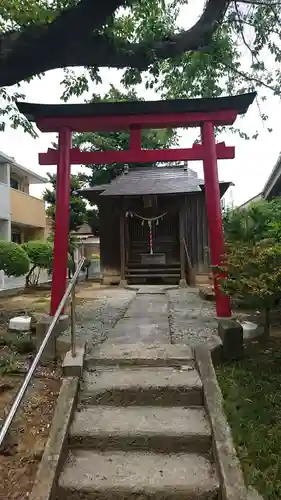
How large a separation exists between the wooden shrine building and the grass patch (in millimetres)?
8292

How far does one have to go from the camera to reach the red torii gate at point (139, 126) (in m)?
5.05

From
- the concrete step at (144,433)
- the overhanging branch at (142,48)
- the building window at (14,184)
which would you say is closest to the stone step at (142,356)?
the concrete step at (144,433)

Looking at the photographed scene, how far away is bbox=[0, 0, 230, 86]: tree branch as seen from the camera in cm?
429

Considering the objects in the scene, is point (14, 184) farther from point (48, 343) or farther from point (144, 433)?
point (144, 433)

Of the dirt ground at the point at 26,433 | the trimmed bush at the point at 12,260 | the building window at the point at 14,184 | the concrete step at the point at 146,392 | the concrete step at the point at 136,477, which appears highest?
the building window at the point at 14,184

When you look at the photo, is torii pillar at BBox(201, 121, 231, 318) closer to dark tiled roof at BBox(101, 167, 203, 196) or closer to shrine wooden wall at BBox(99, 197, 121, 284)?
dark tiled roof at BBox(101, 167, 203, 196)

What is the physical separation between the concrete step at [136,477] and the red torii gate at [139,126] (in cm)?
253

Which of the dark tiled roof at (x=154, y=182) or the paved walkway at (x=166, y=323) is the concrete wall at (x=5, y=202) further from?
the paved walkway at (x=166, y=323)

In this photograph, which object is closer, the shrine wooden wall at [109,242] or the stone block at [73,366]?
the stone block at [73,366]

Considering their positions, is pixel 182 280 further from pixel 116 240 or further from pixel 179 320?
pixel 179 320

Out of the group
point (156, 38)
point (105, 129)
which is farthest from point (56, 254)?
point (156, 38)

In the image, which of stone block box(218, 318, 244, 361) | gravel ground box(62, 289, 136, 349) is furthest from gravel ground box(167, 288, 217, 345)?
gravel ground box(62, 289, 136, 349)

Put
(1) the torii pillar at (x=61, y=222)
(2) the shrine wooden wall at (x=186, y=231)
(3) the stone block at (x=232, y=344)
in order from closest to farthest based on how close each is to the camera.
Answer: (3) the stone block at (x=232, y=344) < (1) the torii pillar at (x=61, y=222) < (2) the shrine wooden wall at (x=186, y=231)

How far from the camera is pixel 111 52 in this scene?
4.77 m
